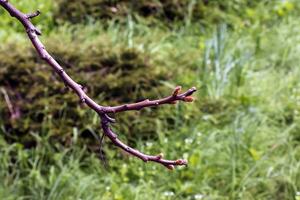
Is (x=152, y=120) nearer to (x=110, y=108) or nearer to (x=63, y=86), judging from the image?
(x=63, y=86)

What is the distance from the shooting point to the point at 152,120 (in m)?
4.25

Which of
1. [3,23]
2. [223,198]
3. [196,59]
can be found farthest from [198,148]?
[3,23]

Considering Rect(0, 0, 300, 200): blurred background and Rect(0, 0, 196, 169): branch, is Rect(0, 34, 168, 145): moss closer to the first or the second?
Rect(0, 0, 300, 200): blurred background

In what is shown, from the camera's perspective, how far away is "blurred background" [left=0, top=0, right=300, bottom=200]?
379 centimetres

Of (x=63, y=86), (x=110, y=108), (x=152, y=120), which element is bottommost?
(x=152, y=120)

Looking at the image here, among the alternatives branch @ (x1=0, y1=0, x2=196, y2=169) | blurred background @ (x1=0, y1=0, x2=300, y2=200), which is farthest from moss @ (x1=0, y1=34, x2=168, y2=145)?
branch @ (x1=0, y1=0, x2=196, y2=169)

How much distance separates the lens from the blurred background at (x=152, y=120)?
379 centimetres

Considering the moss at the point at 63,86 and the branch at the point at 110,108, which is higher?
the branch at the point at 110,108

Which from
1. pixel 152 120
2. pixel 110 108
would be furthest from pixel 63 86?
pixel 110 108

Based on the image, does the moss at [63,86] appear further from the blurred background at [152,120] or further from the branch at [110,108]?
the branch at [110,108]

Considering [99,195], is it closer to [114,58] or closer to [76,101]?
[76,101]

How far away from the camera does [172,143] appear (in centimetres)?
409

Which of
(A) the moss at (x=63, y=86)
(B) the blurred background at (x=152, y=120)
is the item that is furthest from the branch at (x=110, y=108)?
(A) the moss at (x=63, y=86)

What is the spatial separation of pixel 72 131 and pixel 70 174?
38 cm
